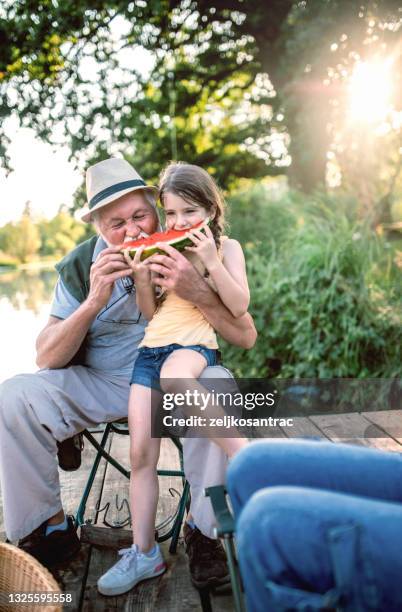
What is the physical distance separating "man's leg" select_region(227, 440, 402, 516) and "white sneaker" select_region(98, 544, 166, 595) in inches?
36.7

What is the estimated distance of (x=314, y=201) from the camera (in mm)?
6348

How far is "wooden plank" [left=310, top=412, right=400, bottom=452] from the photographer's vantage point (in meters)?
3.40

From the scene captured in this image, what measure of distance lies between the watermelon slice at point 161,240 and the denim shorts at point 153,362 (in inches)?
15.0

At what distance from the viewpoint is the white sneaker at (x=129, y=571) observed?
2.16 meters

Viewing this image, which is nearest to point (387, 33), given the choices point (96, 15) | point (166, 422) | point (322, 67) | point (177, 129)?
point (322, 67)

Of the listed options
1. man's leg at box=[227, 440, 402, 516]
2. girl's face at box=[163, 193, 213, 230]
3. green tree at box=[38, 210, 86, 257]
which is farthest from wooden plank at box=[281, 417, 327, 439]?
green tree at box=[38, 210, 86, 257]

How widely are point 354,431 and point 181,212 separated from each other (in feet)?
6.39

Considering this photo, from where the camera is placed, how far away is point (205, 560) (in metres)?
2.22

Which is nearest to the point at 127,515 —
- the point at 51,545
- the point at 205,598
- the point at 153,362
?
the point at 51,545

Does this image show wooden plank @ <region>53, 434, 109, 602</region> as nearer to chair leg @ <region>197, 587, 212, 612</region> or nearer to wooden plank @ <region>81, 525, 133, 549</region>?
wooden plank @ <region>81, 525, 133, 549</region>

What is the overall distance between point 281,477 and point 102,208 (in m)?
1.63

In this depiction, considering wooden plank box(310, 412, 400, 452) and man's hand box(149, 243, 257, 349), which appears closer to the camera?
man's hand box(149, 243, 257, 349)

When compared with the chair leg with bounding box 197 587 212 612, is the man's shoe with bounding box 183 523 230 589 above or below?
above

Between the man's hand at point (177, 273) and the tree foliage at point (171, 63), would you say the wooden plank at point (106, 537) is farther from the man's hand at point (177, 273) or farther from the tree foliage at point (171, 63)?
the tree foliage at point (171, 63)
